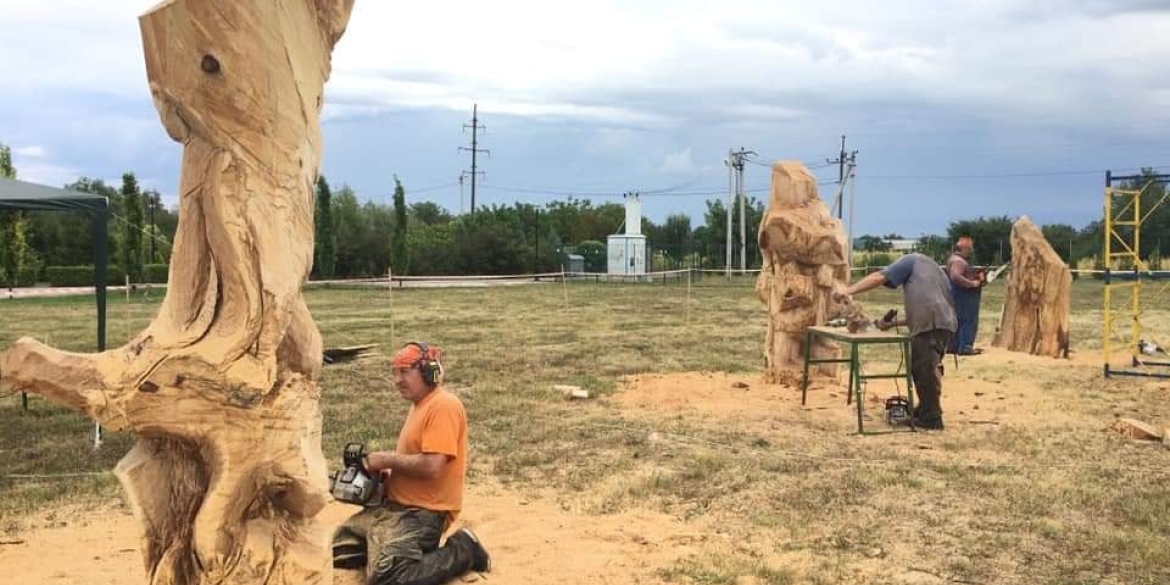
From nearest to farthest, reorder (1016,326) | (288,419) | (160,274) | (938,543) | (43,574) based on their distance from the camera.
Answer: (288,419) → (43,574) → (938,543) → (1016,326) → (160,274)

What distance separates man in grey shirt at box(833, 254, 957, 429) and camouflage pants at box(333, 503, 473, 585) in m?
4.89

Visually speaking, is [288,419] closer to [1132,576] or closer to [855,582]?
[855,582]

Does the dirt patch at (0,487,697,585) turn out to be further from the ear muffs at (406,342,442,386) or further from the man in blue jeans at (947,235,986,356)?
the man in blue jeans at (947,235,986,356)

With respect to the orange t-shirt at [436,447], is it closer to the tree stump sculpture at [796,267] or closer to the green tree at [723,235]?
the tree stump sculpture at [796,267]

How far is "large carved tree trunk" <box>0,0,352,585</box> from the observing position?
10.6ft

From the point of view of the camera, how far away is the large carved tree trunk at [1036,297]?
44.3ft

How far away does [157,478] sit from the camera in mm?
3447

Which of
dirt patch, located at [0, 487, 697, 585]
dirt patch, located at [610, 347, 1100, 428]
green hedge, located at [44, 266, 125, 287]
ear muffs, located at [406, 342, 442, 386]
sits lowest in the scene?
dirt patch, located at [0, 487, 697, 585]

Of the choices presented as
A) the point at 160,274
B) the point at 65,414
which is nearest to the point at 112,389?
the point at 65,414

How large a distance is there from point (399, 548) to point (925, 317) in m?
5.46

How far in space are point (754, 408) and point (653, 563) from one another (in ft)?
14.6

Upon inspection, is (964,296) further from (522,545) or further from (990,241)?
(990,241)

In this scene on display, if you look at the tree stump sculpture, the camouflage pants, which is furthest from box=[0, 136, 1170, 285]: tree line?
the camouflage pants

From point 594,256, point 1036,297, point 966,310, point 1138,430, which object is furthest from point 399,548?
point 594,256
